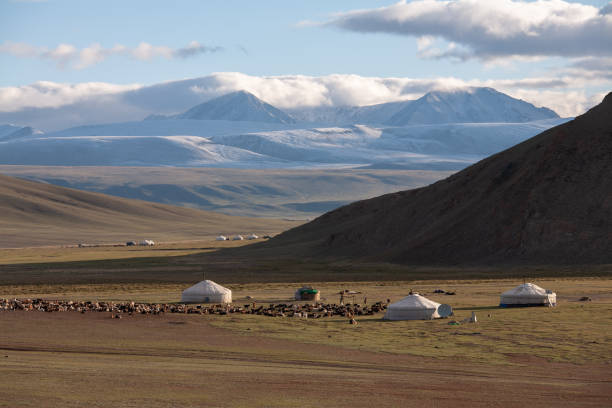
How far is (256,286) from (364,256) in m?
40.2

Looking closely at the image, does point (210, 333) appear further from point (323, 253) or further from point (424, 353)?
point (323, 253)

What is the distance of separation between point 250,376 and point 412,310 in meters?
19.8

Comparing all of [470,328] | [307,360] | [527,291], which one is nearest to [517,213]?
[527,291]

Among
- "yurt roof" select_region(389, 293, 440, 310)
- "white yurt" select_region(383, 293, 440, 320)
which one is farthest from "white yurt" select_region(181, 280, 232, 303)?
"yurt roof" select_region(389, 293, 440, 310)

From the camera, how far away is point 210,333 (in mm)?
45344

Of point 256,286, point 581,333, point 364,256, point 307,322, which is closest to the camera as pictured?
point 581,333

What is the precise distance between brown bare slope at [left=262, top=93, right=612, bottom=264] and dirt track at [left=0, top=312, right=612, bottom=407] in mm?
70010

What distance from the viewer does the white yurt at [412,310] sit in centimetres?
5034

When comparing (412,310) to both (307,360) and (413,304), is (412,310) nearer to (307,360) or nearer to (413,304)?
(413,304)

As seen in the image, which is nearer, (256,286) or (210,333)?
(210,333)

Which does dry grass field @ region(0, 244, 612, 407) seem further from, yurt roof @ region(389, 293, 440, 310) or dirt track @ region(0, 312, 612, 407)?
yurt roof @ region(389, 293, 440, 310)

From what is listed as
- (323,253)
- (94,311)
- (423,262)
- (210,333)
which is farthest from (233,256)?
(210,333)

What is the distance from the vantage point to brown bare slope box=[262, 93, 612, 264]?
10756 centimetres

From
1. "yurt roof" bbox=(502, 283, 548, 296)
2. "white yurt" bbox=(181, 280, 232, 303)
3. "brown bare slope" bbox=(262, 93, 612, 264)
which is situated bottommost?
"white yurt" bbox=(181, 280, 232, 303)
